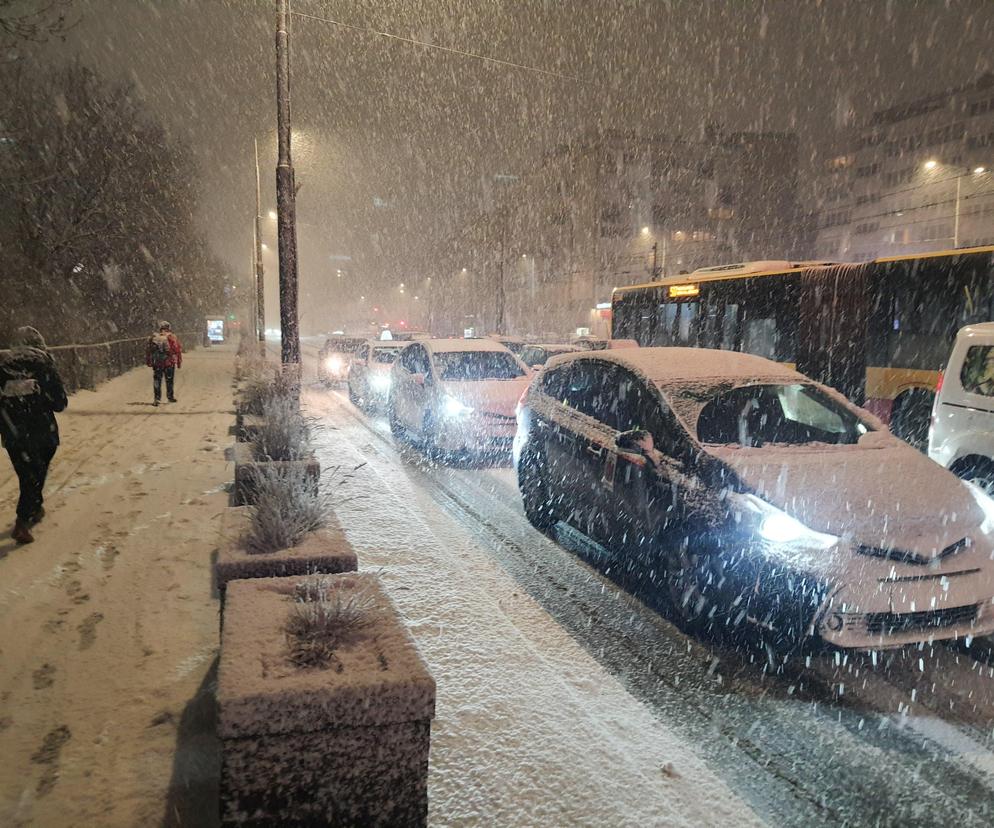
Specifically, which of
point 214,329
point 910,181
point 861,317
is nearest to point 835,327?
point 861,317

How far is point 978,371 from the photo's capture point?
23.8ft

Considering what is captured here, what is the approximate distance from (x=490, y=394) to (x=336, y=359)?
53.0ft

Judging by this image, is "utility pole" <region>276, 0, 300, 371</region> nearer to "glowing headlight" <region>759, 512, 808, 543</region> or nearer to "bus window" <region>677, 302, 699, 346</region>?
"glowing headlight" <region>759, 512, 808, 543</region>

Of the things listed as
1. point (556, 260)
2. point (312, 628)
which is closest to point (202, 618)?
point (312, 628)

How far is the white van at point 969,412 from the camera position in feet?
23.1

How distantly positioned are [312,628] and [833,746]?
2.51 m

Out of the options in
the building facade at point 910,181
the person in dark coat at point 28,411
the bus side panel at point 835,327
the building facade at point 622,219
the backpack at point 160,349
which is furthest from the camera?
the building facade at point 622,219

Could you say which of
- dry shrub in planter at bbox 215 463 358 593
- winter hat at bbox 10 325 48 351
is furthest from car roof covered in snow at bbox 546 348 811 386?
winter hat at bbox 10 325 48 351

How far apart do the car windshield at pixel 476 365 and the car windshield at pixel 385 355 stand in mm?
6085

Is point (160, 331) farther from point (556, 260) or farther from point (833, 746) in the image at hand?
point (556, 260)

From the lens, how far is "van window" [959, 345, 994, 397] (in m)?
7.13

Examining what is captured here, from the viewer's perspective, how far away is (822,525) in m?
4.18

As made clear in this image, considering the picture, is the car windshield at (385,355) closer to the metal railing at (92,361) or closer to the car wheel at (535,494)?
the metal railing at (92,361)

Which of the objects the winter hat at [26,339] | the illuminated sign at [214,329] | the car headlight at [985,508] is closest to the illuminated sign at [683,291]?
the car headlight at [985,508]
